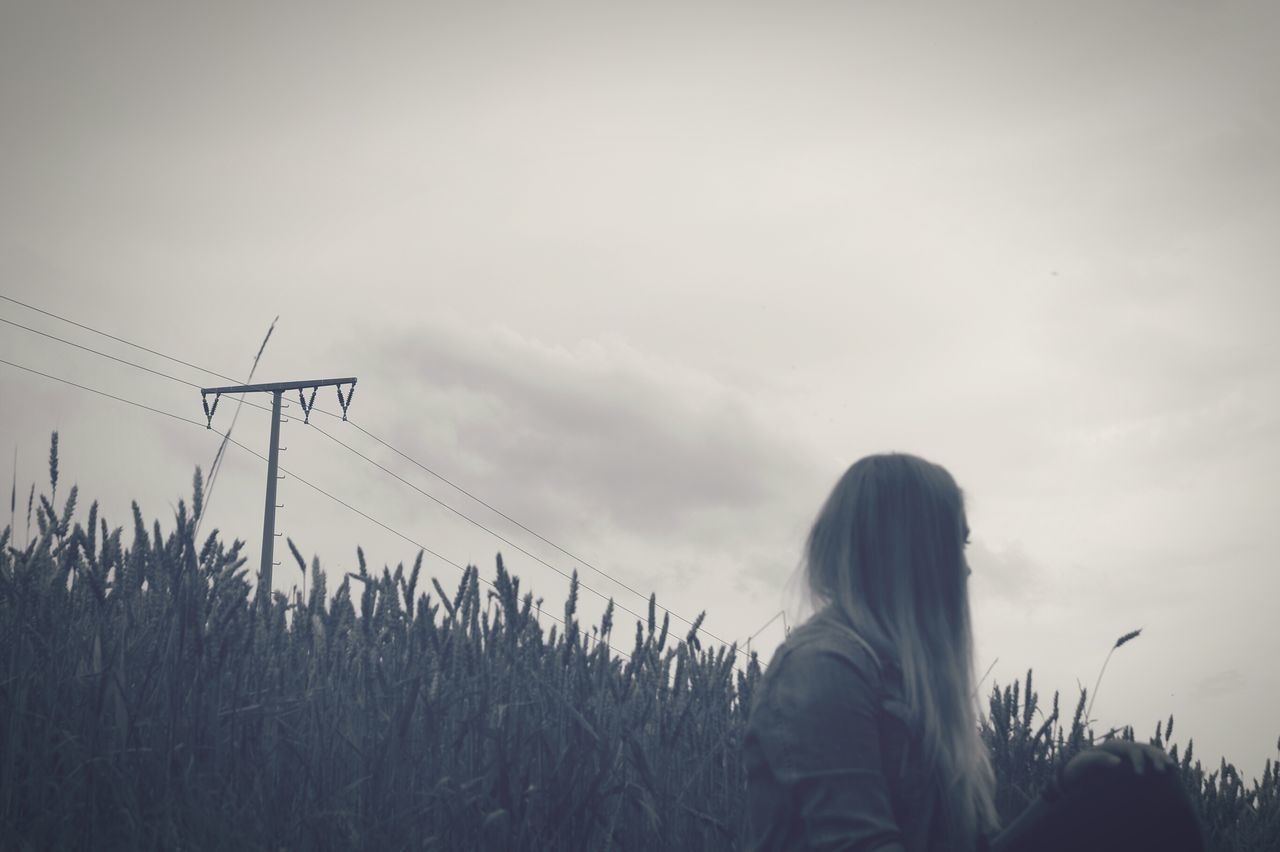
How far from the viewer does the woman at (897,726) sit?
2.09 m

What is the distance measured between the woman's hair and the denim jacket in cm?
5

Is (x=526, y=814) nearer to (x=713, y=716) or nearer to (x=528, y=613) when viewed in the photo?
(x=528, y=613)

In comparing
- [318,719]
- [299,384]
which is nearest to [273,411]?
[299,384]

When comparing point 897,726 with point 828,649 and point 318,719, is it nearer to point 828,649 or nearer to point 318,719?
point 828,649

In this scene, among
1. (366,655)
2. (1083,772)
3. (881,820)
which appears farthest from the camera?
(366,655)

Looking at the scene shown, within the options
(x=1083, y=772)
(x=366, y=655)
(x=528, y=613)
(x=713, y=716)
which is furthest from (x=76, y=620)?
(x=1083, y=772)

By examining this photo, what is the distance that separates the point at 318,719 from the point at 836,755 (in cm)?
148

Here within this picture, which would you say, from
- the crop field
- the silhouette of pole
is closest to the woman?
the crop field

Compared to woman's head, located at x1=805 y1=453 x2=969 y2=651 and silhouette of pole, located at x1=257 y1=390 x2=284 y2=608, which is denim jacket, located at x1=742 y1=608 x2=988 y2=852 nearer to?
woman's head, located at x1=805 y1=453 x2=969 y2=651

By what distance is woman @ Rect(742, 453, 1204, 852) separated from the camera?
2088 mm

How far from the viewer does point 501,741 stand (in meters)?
2.73

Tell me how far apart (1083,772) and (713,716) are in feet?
4.97

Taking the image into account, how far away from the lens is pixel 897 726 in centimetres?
223

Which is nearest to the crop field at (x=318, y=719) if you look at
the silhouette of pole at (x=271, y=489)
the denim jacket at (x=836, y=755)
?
the denim jacket at (x=836, y=755)
